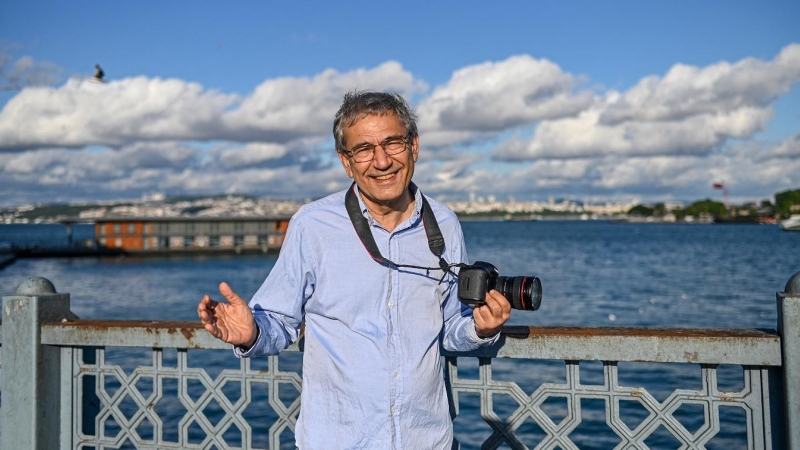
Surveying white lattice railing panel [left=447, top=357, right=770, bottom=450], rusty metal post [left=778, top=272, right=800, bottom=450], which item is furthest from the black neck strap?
rusty metal post [left=778, top=272, right=800, bottom=450]

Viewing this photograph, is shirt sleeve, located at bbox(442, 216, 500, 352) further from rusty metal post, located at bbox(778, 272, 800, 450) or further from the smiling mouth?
rusty metal post, located at bbox(778, 272, 800, 450)

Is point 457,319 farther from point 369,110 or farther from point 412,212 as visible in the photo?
point 369,110

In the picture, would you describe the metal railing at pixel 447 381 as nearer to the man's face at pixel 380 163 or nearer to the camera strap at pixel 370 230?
the camera strap at pixel 370 230

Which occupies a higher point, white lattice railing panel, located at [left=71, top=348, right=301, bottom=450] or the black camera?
the black camera

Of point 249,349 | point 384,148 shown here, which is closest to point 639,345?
point 384,148

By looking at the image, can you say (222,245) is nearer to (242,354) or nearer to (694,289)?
(694,289)

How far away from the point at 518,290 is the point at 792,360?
1.16m

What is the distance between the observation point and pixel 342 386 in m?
2.33

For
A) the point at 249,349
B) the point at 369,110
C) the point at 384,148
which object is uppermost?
the point at 369,110

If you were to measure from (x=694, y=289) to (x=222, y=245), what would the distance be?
64.4 m

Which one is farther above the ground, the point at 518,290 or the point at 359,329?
the point at 518,290

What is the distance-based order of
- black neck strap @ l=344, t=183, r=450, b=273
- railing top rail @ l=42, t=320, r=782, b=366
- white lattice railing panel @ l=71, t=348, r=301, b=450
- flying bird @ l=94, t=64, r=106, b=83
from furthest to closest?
1. flying bird @ l=94, t=64, r=106, b=83
2. white lattice railing panel @ l=71, t=348, r=301, b=450
3. railing top rail @ l=42, t=320, r=782, b=366
4. black neck strap @ l=344, t=183, r=450, b=273

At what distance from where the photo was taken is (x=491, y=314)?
2.37 metres

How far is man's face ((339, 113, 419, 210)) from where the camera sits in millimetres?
2402
